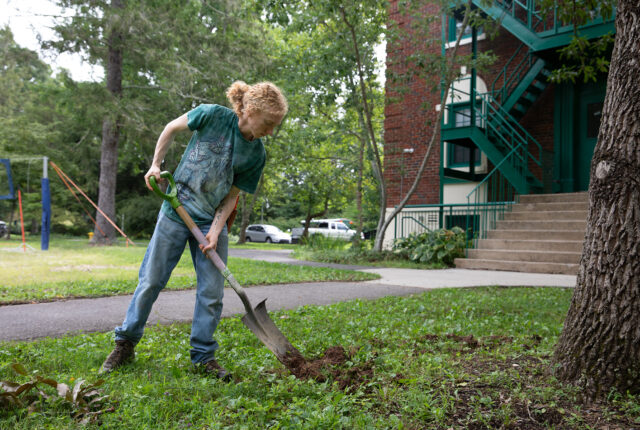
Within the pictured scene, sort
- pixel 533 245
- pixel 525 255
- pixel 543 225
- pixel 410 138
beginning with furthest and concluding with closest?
pixel 410 138 → pixel 543 225 → pixel 533 245 → pixel 525 255

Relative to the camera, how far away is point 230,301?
222 inches

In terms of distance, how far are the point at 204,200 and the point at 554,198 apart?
10701 mm

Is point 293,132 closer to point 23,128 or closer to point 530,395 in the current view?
point 23,128

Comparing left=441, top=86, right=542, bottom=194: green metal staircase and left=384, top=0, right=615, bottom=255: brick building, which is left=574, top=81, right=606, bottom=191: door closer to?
left=384, top=0, right=615, bottom=255: brick building

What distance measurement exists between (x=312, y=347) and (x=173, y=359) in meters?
0.98

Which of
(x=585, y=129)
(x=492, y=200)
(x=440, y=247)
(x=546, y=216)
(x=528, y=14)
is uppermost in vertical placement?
A: (x=528, y=14)

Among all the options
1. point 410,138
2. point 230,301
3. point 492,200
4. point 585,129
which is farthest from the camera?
point 410,138

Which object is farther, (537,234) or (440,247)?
(440,247)

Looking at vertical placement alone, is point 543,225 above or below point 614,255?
above

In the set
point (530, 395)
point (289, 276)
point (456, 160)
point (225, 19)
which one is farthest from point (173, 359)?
point (225, 19)

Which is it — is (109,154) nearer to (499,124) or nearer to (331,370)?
(499,124)

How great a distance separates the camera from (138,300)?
9.29ft

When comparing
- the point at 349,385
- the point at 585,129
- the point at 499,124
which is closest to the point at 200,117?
the point at 349,385

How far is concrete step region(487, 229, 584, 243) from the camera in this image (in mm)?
10047
